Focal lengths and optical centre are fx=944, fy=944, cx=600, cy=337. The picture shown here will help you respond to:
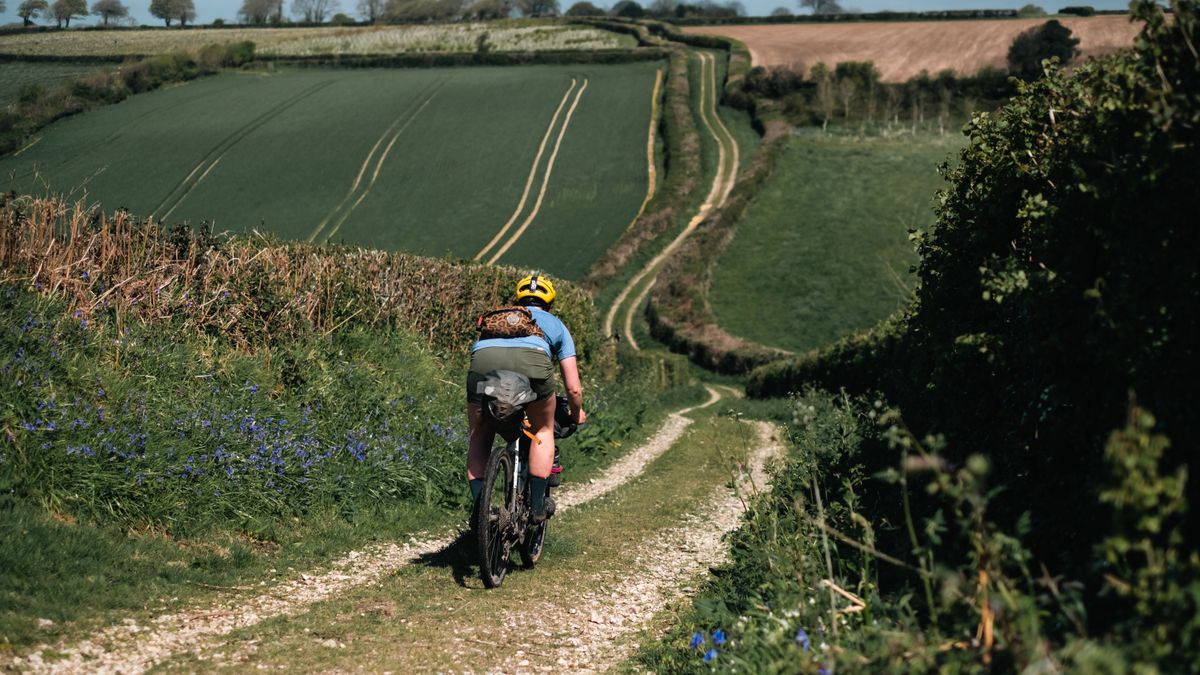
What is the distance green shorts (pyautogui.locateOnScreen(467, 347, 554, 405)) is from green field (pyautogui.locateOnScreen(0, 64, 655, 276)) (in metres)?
30.7

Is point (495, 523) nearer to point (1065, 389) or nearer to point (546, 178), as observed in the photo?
point (1065, 389)

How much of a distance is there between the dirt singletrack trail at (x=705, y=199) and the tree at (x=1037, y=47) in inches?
933

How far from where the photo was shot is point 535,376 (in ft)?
25.0

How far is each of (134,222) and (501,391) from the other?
6881 millimetres

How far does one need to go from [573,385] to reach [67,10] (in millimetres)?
22258

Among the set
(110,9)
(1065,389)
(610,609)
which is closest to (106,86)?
(110,9)

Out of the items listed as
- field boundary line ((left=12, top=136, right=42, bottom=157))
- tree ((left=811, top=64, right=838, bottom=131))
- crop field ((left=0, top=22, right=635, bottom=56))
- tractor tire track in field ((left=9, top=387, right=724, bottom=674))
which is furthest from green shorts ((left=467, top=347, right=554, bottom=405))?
tree ((left=811, top=64, right=838, bottom=131))

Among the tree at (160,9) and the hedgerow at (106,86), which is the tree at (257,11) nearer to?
the hedgerow at (106,86)

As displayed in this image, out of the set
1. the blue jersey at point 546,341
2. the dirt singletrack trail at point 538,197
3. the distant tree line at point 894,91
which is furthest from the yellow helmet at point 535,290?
the distant tree line at point 894,91

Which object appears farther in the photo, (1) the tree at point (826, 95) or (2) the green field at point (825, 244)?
(1) the tree at point (826, 95)

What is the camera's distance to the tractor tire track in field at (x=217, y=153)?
1777 inches

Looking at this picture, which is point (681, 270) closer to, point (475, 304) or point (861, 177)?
point (861, 177)

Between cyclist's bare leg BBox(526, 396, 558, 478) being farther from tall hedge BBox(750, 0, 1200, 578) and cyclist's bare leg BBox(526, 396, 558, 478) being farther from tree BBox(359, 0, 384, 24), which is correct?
tree BBox(359, 0, 384, 24)

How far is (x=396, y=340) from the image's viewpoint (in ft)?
52.5
